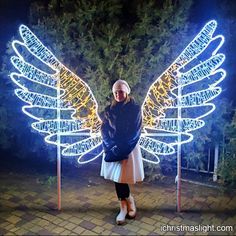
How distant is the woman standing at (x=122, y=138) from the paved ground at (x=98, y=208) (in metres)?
0.36

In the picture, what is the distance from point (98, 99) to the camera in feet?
21.2

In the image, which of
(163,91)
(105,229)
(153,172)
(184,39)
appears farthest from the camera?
(153,172)

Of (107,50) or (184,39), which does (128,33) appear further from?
(184,39)

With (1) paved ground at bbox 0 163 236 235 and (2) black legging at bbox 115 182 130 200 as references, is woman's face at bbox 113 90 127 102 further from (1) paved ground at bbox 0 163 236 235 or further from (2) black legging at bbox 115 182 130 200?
(1) paved ground at bbox 0 163 236 235

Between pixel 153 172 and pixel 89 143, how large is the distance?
1.60 m

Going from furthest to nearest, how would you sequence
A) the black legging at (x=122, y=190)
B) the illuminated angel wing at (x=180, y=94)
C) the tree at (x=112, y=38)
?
1. the tree at (x=112, y=38)
2. the black legging at (x=122, y=190)
3. the illuminated angel wing at (x=180, y=94)

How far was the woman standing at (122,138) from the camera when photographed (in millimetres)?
5277

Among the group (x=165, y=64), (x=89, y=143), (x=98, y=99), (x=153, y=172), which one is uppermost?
(x=165, y=64)

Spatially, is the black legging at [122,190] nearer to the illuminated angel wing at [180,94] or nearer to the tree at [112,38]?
the illuminated angel wing at [180,94]

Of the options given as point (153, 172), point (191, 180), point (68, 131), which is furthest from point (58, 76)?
point (191, 180)

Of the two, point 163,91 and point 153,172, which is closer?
point 163,91

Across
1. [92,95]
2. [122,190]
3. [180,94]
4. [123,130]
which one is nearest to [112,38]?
[92,95]

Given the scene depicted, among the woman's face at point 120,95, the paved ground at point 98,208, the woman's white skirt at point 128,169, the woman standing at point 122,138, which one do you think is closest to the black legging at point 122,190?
the woman standing at point 122,138

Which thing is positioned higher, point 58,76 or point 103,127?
point 58,76
